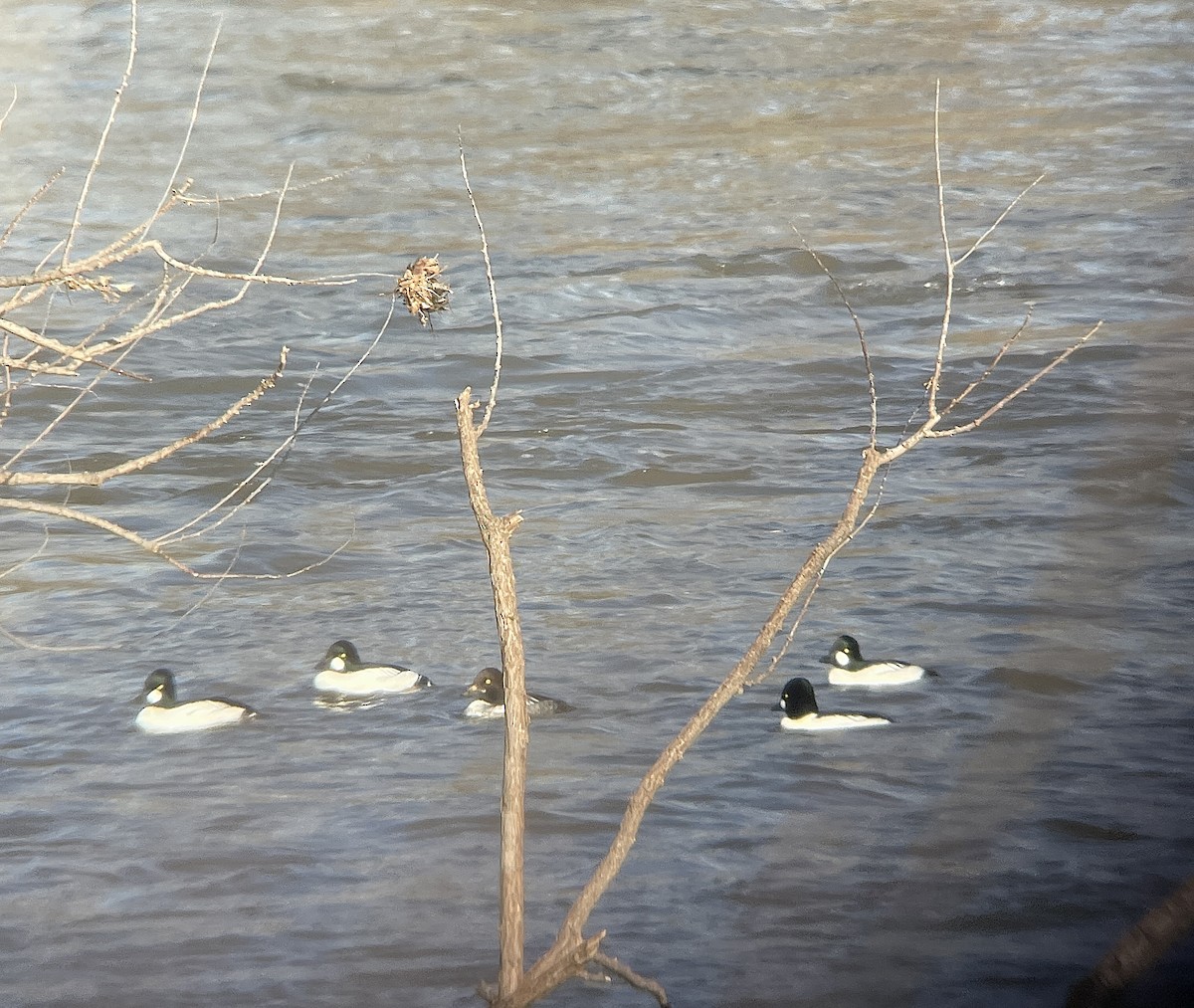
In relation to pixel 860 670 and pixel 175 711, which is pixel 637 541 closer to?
pixel 860 670

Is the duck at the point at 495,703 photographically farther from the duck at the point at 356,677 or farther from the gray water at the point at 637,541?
the duck at the point at 356,677

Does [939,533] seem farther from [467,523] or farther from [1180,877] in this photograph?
[1180,877]

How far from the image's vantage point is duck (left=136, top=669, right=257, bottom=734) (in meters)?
7.91

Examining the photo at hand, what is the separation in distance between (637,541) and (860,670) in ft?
8.70

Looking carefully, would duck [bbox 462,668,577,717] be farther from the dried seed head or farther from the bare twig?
the dried seed head

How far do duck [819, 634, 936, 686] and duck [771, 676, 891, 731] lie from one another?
0.97 feet

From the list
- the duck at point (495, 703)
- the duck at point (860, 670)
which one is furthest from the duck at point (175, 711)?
the duck at point (860, 670)

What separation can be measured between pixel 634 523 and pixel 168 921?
5.16m

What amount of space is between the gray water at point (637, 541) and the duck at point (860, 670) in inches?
3.9

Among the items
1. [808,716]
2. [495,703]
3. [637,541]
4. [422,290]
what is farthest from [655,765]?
[637,541]

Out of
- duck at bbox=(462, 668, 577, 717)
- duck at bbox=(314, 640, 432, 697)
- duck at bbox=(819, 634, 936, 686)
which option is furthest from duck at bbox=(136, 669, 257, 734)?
duck at bbox=(819, 634, 936, 686)

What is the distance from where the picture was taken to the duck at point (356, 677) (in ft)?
26.7

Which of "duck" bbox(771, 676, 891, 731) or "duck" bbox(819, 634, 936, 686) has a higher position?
"duck" bbox(819, 634, 936, 686)

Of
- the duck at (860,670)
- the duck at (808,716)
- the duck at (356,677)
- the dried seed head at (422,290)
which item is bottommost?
the duck at (808,716)
